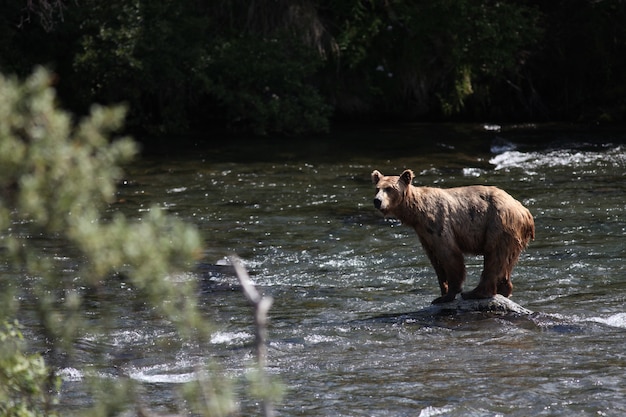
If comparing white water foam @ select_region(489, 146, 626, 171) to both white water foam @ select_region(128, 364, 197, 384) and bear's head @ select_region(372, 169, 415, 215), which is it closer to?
bear's head @ select_region(372, 169, 415, 215)

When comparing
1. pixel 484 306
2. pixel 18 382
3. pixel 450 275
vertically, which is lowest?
pixel 484 306

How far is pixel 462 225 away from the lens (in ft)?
31.3

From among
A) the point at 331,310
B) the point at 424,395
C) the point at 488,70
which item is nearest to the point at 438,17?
the point at 488,70

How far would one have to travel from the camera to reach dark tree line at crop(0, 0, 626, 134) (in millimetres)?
21281

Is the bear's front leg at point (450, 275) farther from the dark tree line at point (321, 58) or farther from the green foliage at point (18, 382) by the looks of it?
the dark tree line at point (321, 58)

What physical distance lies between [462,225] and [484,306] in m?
0.74

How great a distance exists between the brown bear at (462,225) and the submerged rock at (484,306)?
0.08m

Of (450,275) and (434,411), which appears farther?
(450,275)

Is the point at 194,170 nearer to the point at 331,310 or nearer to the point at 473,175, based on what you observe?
the point at 473,175

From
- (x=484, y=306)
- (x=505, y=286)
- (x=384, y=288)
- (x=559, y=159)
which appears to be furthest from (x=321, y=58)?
(x=484, y=306)

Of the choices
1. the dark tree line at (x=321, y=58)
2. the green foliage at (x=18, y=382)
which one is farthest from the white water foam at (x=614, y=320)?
the dark tree line at (x=321, y=58)

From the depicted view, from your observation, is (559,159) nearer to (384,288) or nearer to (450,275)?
(384,288)

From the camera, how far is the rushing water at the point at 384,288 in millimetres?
7445

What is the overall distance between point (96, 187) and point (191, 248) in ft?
1.40
